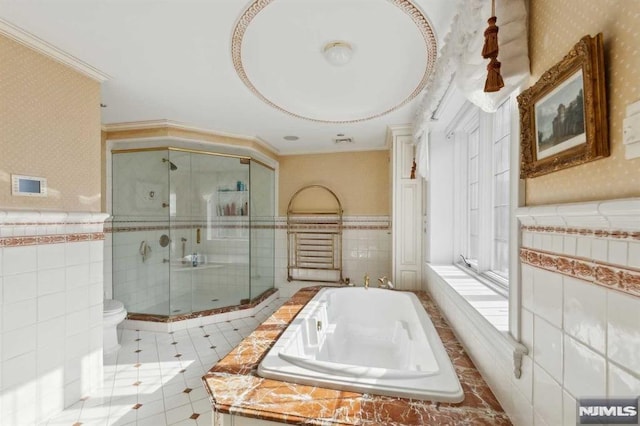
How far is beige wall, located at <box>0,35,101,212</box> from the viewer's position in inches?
58.9

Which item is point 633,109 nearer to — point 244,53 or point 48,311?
point 244,53

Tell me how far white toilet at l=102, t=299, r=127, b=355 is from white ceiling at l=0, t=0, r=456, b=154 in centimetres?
185

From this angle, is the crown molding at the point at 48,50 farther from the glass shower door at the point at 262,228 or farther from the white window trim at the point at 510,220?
the white window trim at the point at 510,220

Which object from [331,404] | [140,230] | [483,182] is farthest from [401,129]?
[140,230]

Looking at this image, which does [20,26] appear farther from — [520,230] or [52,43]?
[520,230]

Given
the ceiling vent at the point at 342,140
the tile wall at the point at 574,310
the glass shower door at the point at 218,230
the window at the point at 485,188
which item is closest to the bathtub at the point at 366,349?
the tile wall at the point at 574,310

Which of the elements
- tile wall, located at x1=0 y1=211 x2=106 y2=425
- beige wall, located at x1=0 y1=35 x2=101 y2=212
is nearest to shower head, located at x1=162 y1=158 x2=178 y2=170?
beige wall, located at x1=0 y1=35 x2=101 y2=212

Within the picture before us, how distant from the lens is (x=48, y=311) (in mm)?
1652

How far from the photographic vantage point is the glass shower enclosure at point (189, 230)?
3127 millimetres

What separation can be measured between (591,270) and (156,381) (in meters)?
2.59

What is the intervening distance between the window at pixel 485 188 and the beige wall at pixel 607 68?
0.90 m

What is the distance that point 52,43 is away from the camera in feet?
5.27

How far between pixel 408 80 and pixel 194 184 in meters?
2.81

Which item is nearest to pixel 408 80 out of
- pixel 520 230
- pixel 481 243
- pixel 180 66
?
pixel 481 243
